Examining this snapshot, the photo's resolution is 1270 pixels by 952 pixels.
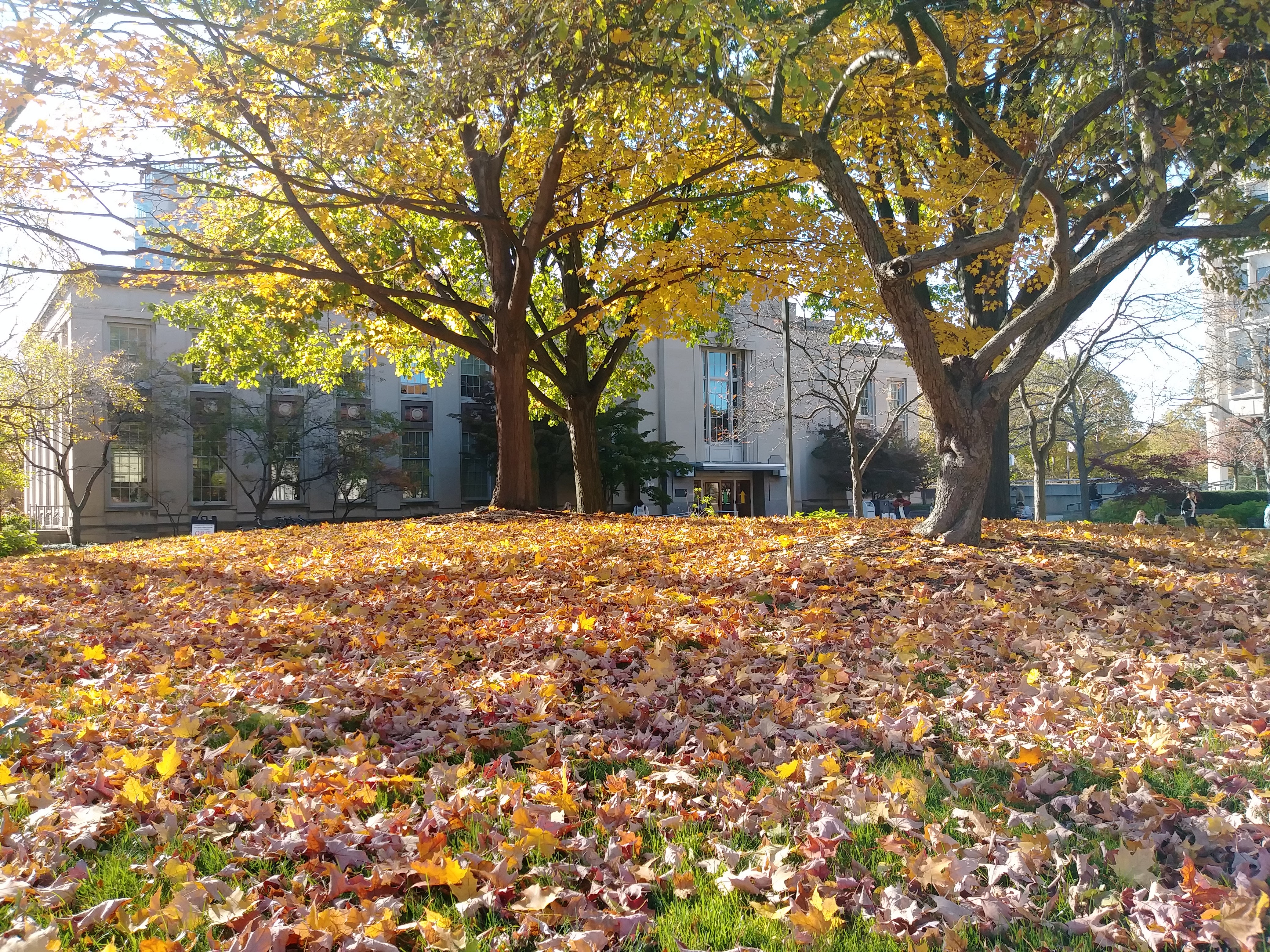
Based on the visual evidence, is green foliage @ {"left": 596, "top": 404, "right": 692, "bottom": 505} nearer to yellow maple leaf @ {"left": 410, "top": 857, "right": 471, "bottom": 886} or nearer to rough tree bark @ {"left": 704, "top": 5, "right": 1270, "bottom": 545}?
rough tree bark @ {"left": 704, "top": 5, "right": 1270, "bottom": 545}

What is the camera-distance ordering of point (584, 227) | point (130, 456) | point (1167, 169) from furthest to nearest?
point (130, 456), point (584, 227), point (1167, 169)

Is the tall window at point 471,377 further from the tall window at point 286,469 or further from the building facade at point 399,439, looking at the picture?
the tall window at point 286,469

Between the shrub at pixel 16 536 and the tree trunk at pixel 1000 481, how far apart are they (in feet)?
67.1

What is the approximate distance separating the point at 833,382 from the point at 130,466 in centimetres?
2556

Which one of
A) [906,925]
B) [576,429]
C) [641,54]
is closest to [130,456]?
[576,429]

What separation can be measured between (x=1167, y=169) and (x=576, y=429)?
9.94 metres

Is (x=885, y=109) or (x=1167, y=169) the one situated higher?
(x=885, y=109)

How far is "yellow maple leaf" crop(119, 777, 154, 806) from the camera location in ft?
9.64

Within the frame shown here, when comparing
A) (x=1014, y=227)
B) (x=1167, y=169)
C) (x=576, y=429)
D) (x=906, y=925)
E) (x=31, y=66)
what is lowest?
(x=906, y=925)

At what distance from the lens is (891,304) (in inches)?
315

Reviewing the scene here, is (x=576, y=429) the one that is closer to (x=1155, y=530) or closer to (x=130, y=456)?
(x=1155, y=530)

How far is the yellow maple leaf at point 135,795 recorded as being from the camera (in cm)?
294

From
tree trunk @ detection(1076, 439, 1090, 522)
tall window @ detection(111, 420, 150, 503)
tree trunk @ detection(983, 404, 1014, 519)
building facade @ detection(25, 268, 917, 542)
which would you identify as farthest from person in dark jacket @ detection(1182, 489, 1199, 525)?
tall window @ detection(111, 420, 150, 503)

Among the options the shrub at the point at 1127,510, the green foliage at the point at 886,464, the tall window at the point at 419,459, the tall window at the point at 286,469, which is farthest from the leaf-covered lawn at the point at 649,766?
the green foliage at the point at 886,464
